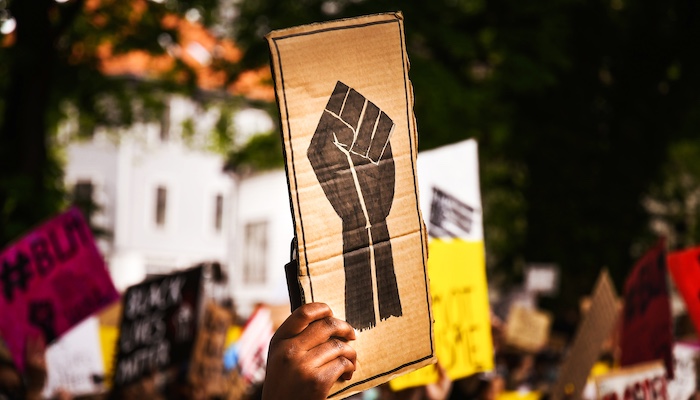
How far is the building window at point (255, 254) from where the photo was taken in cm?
4050

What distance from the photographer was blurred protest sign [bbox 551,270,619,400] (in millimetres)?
5156

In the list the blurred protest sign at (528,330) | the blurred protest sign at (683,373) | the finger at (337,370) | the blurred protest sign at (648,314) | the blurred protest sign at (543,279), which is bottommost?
the blurred protest sign at (543,279)

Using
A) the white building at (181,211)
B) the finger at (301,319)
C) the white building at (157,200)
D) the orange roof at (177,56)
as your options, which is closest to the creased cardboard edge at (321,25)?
the finger at (301,319)

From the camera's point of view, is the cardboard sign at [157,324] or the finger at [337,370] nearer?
the finger at [337,370]

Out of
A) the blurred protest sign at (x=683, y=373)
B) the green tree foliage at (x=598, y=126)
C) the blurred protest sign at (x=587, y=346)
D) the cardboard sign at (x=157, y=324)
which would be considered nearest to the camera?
the blurred protest sign at (x=587, y=346)

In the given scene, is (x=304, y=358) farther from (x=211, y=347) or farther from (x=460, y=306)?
(x=211, y=347)

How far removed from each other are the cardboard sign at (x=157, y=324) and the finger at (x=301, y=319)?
15.2 ft

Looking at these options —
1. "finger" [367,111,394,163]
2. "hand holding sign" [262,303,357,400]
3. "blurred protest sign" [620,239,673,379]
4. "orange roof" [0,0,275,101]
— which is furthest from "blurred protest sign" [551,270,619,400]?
"orange roof" [0,0,275,101]

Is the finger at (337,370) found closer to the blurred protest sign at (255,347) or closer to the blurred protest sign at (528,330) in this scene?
the blurred protest sign at (255,347)

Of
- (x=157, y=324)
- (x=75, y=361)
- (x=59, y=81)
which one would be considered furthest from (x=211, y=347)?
(x=59, y=81)

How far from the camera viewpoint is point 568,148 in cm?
1588

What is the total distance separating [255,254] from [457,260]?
121 feet

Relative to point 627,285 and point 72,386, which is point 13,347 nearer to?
point 72,386

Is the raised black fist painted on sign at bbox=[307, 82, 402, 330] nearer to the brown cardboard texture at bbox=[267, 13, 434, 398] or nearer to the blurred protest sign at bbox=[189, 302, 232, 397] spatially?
the brown cardboard texture at bbox=[267, 13, 434, 398]
